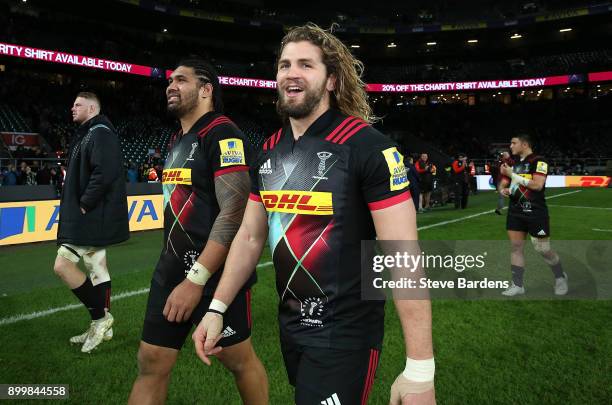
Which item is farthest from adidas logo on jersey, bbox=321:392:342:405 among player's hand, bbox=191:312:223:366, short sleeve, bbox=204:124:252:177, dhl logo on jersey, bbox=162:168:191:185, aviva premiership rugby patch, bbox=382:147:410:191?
dhl logo on jersey, bbox=162:168:191:185

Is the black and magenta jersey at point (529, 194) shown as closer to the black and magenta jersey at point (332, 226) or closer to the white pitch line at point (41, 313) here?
the black and magenta jersey at point (332, 226)

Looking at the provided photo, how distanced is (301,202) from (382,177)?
365 millimetres

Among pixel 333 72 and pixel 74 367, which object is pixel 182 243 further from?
pixel 74 367

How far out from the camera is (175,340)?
2803 mm

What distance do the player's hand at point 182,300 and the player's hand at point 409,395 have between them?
4.02 ft

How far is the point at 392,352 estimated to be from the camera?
16.0 feet

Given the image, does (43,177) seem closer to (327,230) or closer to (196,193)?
(196,193)

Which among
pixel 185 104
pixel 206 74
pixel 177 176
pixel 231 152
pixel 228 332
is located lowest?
pixel 228 332

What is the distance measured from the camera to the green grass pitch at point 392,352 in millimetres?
3986

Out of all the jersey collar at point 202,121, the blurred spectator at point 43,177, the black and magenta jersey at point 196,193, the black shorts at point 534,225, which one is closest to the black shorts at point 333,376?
the black and magenta jersey at point 196,193

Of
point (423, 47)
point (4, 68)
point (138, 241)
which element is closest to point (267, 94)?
point (423, 47)

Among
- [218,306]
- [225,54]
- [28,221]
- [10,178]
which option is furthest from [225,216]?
[225,54]

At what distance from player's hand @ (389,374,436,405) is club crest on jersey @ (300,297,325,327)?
40 cm

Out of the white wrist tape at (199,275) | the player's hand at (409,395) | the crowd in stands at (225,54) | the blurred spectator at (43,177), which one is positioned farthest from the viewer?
the crowd in stands at (225,54)
